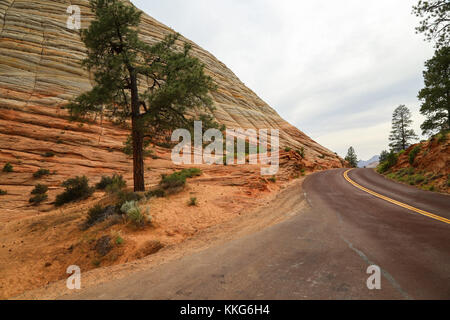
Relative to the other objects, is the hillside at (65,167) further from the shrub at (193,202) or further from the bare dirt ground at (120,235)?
the shrub at (193,202)

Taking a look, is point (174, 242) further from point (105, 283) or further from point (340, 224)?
point (340, 224)

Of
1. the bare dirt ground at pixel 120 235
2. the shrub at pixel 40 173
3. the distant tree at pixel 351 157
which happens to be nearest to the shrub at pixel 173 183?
the bare dirt ground at pixel 120 235

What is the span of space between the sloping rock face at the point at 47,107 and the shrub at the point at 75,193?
2.81m

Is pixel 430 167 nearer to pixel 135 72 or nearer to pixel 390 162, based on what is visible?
pixel 390 162

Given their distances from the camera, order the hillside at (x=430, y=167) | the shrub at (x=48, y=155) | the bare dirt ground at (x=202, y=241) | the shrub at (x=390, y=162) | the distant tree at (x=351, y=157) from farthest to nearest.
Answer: the distant tree at (x=351, y=157) → the shrub at (x=390, y=162) → the shrub at (x=48, y=155) → the hillside at (x=430, y=167) → the bare dirt ground at (x=202, y=241)

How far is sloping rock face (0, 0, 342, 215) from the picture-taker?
58.3 feet

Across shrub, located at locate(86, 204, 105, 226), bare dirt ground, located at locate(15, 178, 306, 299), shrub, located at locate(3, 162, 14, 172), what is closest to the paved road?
bare dirt ground, located at locate(15, 178, 306, 299)

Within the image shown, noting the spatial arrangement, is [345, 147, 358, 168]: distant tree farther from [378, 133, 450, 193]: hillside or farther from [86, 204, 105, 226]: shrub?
[86, 204, 105, 226]: shrub

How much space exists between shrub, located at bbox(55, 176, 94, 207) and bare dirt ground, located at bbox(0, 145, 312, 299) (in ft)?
2.72

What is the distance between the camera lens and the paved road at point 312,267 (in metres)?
2.88

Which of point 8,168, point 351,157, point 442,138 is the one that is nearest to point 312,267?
point 442,138

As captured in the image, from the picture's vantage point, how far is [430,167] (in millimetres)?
Result: 13938
